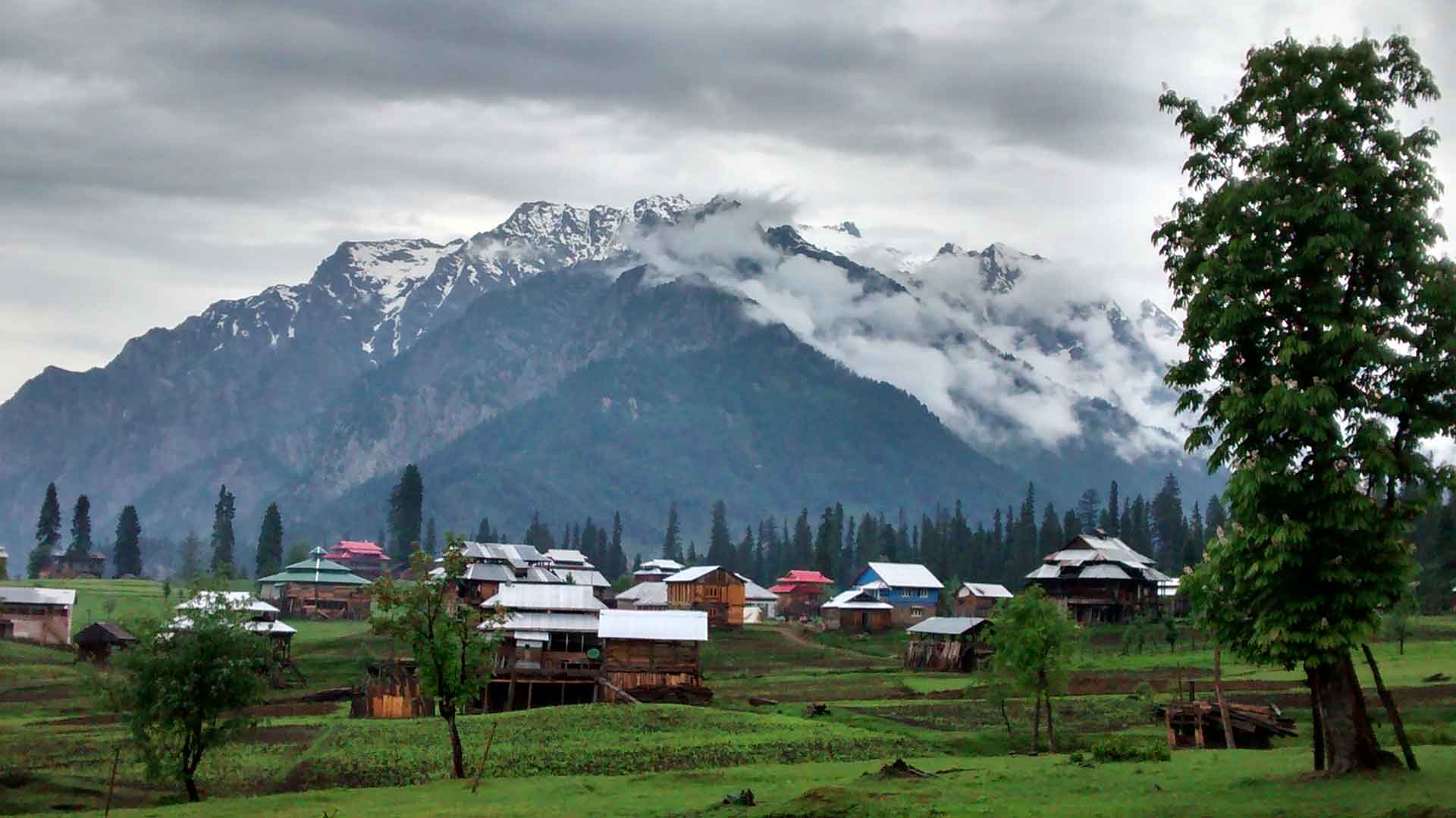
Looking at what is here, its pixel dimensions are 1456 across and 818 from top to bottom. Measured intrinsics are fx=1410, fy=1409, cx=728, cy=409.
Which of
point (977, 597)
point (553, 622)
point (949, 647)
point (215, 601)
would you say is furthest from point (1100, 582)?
point (215, 601)

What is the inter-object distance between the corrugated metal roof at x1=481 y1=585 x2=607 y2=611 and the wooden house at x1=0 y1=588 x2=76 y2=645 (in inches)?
2343

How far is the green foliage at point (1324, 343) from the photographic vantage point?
122 ft

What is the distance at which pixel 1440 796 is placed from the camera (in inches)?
1307

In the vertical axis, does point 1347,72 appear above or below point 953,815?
above

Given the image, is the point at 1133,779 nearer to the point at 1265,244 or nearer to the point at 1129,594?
the point at 1265,244

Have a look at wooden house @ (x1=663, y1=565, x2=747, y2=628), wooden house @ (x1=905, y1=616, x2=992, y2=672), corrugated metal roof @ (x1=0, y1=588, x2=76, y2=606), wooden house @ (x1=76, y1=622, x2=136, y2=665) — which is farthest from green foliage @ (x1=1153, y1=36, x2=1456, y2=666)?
wooden house @ (x1=663, y1=565, x2=747, y2=628)

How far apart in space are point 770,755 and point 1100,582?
115001mm

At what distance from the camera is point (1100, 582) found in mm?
170500

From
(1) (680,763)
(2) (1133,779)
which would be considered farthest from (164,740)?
(2) (1133,779)

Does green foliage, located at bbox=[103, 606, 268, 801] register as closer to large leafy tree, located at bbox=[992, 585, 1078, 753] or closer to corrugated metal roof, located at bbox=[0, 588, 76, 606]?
large leafy tree, located at bbox=[992, 585, 1078, 753]

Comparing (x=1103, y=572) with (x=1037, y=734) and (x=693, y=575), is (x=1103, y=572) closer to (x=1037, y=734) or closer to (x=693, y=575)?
(x=693, y=575)

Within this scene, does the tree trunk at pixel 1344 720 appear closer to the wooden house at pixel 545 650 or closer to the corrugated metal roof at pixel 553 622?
the wooden house at pixel 545 650

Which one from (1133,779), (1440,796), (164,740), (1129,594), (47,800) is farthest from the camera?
(1129,594)

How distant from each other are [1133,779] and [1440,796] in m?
11.3
